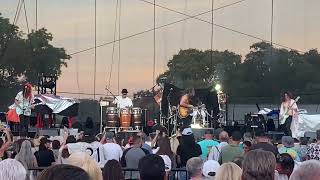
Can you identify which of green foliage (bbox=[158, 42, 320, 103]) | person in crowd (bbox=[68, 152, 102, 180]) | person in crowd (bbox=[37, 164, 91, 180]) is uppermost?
green foliage (bbox=[158, 42, 320, 103])

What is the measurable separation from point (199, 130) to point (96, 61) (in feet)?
22.7

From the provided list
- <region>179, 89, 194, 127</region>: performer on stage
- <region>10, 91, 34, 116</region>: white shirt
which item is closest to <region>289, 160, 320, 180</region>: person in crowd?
<region>10, 91, 34, 116</region>: white shirt

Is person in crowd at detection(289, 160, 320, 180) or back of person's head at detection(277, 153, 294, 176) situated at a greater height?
person in crowd at detection(289, 160, 320, 180)

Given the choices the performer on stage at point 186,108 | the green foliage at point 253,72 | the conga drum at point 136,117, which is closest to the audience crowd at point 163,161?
the conga drum at point 136,117

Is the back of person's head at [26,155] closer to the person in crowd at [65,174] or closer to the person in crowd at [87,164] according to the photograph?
the person in crowd at [87,164]

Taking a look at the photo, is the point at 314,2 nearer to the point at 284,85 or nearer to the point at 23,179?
the point at 284,85

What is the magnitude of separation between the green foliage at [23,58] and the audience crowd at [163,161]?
12493 mm

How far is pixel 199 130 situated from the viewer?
1766cm

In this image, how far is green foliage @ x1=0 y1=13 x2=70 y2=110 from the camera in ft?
76.3

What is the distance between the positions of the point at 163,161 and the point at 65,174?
6.92 feet

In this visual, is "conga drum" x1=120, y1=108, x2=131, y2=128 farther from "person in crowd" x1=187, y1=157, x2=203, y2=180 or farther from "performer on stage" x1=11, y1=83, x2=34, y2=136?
"person in crowd" x1=187, y1=157, x2=203, y2=180

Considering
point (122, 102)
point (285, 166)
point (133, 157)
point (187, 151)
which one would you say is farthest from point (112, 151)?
point (122, 102)

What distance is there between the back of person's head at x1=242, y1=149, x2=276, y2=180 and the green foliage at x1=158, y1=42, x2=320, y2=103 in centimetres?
1981

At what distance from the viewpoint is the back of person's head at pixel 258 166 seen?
4156 mm
